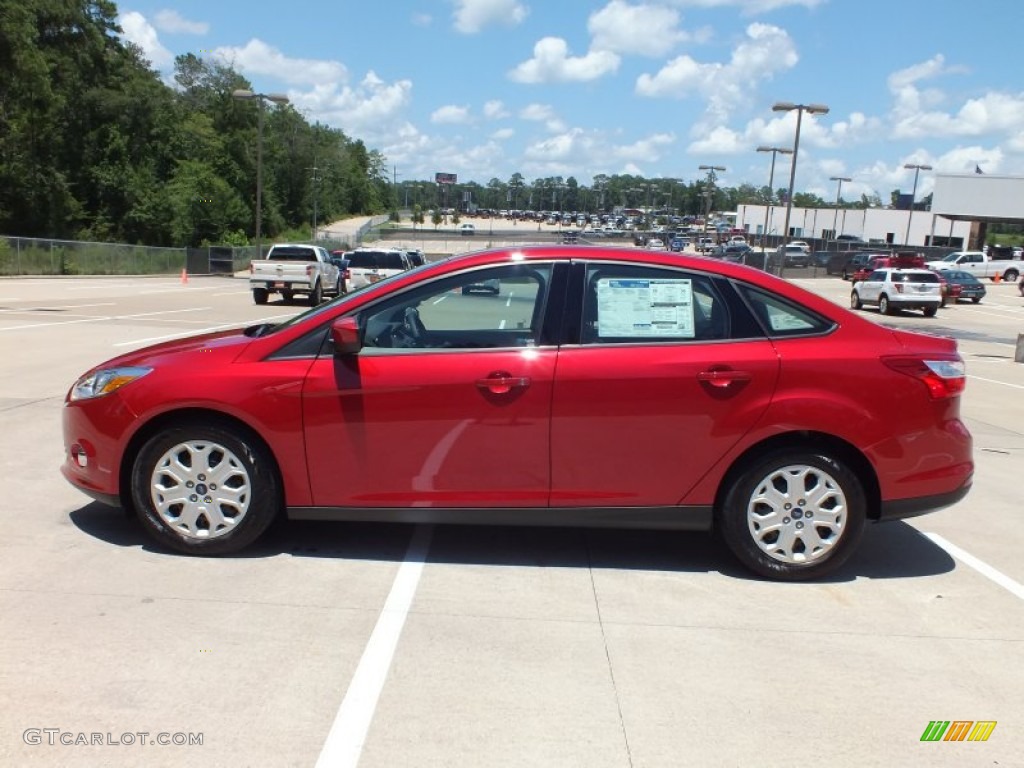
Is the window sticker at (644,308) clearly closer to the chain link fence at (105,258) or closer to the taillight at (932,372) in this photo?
the taillight at (932,372)

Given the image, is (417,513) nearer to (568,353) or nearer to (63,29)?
(568,353)

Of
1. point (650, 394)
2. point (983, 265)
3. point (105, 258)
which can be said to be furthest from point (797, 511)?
point (983, 265)

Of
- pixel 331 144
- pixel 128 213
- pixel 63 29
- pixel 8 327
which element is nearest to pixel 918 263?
pixel 8 327

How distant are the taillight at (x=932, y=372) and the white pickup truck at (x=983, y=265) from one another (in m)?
53.1

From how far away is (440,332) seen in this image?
4961 millimetres

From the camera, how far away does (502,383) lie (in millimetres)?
4547

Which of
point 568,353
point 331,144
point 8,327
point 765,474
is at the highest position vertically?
point 331,144

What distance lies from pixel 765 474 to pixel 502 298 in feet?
5.60

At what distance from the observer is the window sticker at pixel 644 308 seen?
186 inches

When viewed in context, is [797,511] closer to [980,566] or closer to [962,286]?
[980,566]

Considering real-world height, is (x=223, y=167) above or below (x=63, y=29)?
below
